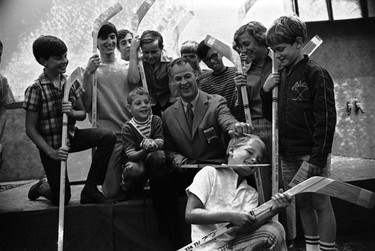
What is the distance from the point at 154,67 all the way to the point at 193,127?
83cm

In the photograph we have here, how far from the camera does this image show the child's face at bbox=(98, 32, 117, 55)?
3.56 metres

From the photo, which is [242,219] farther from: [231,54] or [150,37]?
[150,37]

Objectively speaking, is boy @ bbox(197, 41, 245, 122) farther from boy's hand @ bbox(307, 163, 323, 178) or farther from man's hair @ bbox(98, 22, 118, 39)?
boy's hand @ bbox(307, 163, 323, 178)

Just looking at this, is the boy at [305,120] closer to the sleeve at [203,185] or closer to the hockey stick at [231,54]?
the hockey stick at [231,54]

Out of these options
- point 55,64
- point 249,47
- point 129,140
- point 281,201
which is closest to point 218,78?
point 249,47

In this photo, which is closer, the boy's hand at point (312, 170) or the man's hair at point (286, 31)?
the boy's hand at point (312, 170)

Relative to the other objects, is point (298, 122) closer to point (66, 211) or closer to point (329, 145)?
point (329, 145)

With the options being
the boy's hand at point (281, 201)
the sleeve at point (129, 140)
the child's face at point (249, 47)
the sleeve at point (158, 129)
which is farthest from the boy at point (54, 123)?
the boy's hand at point (281, 201)

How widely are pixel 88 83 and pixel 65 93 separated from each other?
0.41 meters

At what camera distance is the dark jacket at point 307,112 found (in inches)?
97.7

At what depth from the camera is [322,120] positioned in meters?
2.49

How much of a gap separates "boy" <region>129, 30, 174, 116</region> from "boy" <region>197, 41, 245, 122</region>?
0.28m

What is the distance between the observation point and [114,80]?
3566 mm

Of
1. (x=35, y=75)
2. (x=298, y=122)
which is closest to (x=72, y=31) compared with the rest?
(x=35, y=75)
